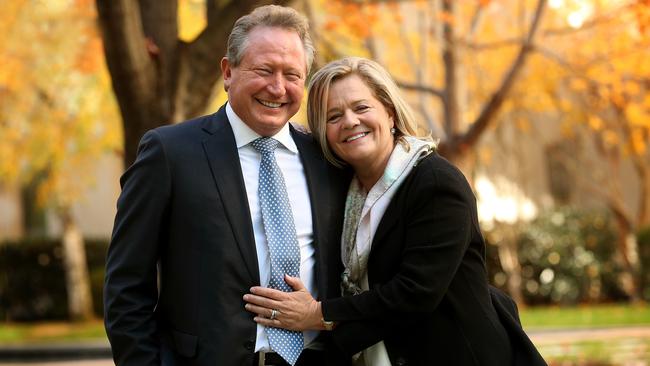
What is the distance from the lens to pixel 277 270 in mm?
3916

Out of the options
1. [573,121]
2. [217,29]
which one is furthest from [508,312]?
[573,121]

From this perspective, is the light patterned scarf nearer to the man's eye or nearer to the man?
the man

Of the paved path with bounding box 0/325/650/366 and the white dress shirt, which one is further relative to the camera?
the paved path with bounding box 0/325/650/366

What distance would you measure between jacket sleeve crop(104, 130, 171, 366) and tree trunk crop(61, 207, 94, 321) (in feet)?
54.0

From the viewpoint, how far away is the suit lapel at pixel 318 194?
4.05 m

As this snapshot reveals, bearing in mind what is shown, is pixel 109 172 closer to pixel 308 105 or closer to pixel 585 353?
pixel 585 353

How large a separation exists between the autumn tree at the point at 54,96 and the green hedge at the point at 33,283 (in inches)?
41.4

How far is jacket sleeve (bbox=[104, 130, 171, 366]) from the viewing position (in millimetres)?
3850

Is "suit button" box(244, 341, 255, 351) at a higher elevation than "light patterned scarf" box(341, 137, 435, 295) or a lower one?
lower

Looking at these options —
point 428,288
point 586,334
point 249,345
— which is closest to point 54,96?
point 586,334

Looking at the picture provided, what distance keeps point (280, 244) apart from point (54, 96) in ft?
48.8

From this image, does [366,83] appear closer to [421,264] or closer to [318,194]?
[318,194]

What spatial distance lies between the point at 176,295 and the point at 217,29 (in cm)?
278

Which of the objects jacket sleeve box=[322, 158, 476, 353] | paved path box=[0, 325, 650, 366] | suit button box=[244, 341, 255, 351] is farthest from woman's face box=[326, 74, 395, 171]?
paved path box=[0, 325, 650, 366]
